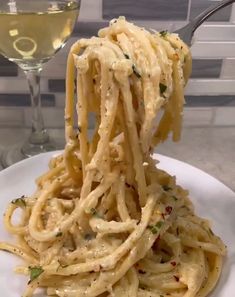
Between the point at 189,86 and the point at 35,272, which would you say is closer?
the point at 35,272

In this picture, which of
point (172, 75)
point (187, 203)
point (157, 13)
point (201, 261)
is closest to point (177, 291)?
point (201, 261)

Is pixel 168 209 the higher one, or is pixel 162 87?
pixel 162 87

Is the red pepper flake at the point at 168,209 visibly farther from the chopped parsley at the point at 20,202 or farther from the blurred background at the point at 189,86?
the blurred background at the point at 189,86

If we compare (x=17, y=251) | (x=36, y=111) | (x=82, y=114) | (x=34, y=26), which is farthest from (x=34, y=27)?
(x=17, y=251)

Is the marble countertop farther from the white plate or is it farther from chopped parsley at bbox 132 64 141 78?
chopped parsley at bbox 132 64 141 78

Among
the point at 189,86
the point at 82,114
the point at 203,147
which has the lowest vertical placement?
the point at 203,147

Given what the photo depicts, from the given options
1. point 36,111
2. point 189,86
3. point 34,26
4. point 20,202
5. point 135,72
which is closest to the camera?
point 135,72

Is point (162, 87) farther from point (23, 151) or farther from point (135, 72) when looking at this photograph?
point (23, 151)

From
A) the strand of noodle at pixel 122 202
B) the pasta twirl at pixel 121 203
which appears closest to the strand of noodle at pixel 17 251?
the pasta twirl at pixel 121 203

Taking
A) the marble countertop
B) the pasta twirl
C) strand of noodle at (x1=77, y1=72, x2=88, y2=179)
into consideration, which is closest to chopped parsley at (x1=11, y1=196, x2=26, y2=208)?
the pasta twirl
